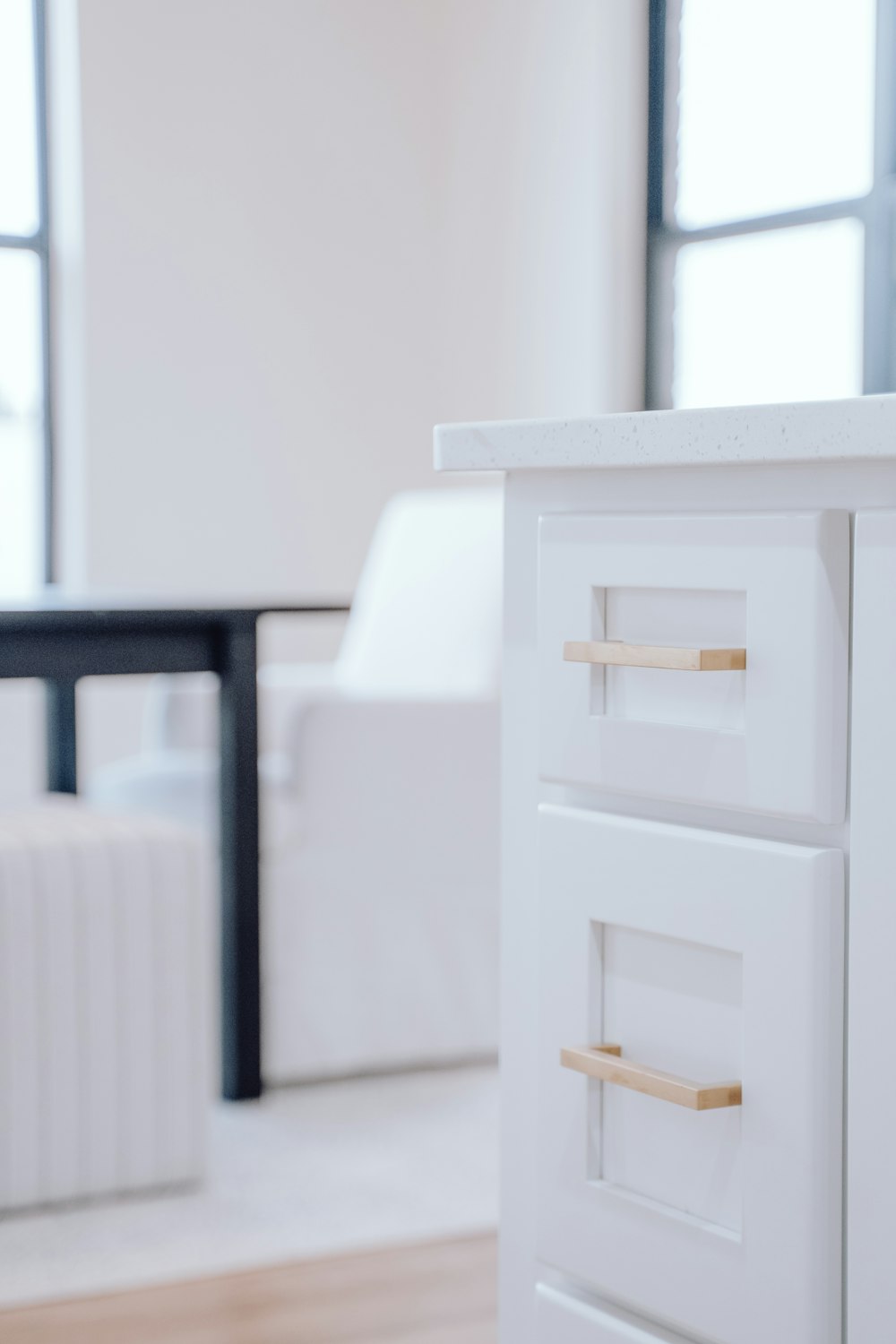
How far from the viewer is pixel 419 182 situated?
4.64 m

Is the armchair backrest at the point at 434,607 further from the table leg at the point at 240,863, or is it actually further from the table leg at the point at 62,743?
the table leg at the point at 62,743

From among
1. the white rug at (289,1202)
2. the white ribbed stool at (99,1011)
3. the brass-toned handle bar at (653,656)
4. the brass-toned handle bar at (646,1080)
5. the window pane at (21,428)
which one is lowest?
the white rug at (289,1202)

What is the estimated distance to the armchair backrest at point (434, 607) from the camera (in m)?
2.54

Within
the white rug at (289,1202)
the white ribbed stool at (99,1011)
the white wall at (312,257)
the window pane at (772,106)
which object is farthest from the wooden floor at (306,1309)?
the window pane at (772,106)

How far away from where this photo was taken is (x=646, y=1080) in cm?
90

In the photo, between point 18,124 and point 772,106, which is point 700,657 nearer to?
point 772,106

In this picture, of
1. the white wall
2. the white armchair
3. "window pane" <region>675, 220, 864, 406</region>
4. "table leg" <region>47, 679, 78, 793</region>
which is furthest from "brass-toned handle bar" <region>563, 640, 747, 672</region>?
the white wall

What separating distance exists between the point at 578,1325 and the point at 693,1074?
0.65 ft

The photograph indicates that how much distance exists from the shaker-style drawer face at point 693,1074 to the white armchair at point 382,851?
134 cm

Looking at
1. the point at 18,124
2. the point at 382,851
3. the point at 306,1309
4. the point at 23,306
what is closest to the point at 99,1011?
the point at 306,1309

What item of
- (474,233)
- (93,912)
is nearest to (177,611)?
(93,912)

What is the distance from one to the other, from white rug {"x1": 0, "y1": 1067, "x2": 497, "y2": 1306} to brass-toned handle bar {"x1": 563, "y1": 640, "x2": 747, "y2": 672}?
100 centimetres

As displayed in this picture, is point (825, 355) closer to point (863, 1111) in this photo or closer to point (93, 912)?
point (93, 912)

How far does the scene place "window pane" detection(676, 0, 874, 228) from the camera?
376 centimetres
